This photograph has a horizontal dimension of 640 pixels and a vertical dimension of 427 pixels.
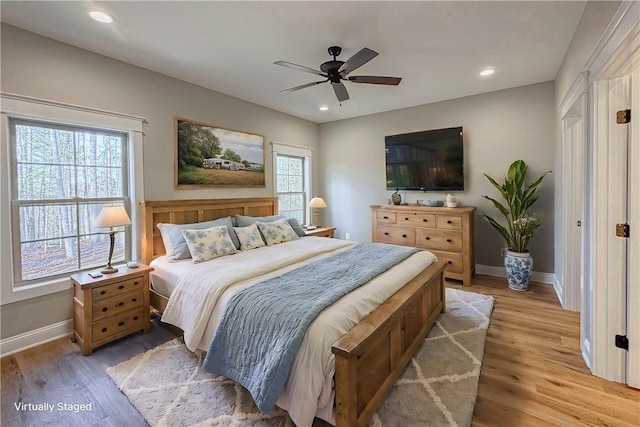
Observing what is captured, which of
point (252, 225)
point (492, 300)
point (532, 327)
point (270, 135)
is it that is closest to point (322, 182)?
point (270, 135)

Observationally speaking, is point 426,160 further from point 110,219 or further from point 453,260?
point 110,219

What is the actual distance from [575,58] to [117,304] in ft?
15.6

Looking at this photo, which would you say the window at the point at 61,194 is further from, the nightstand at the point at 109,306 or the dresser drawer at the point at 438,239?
the dresser drawer at the point at 438,239

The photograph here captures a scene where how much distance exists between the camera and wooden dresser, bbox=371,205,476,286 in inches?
162

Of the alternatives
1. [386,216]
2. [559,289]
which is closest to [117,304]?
[386,216]

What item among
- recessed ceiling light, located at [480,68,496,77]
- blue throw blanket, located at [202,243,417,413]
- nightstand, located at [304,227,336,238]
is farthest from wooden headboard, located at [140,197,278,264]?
recessed ceiling light, located at [480,68,496,77]

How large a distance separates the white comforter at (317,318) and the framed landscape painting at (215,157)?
1.36 m

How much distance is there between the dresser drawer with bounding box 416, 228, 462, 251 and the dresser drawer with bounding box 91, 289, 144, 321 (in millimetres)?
3721

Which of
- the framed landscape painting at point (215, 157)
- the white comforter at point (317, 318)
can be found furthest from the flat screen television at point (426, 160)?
the framed landscape painting at point (215, 157)

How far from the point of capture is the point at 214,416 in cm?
180

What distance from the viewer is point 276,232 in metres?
3.87

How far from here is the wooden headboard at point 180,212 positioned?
10.9 ft

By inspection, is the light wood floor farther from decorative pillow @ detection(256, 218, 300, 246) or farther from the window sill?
decorative pillow @ detection(256, 218, 300, 246)

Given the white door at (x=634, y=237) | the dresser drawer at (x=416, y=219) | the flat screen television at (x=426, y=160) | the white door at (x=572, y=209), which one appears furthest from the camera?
the flat screen television at (x=426, y=160)
